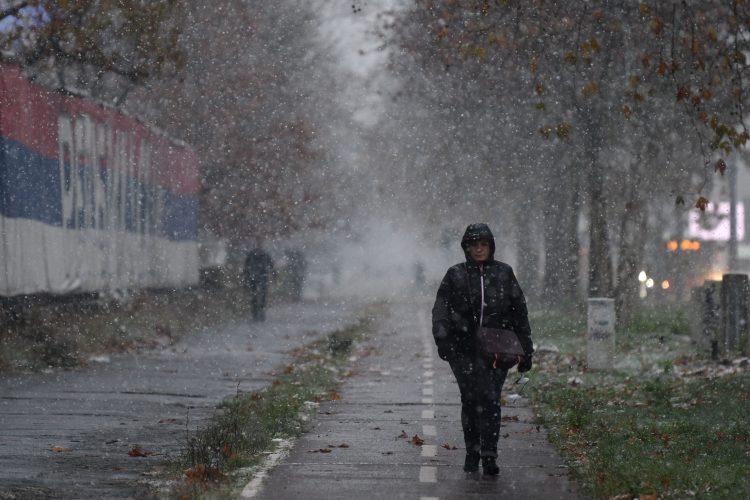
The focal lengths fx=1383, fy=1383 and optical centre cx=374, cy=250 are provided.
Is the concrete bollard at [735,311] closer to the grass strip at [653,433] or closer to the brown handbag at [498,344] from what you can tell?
the grass strip at [653,433]

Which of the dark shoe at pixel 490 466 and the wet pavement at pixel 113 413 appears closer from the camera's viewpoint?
the wet pavement at pixel 113 413

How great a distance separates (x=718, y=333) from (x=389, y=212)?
56.1 metres

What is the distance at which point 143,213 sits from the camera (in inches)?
1091

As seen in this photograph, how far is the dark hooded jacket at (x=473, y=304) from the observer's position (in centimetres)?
1036

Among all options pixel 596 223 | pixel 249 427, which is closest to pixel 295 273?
pixel 596 223

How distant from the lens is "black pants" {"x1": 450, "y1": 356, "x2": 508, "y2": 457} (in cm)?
1035

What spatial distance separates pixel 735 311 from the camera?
21.7 m

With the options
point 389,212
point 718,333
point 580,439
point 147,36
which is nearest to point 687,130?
point 718,333

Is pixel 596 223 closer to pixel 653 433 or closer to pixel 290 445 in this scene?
pixel 653 433

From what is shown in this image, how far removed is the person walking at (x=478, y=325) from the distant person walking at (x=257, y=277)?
25911 mm

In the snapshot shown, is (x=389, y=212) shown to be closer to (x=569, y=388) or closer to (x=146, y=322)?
(x=146, y=322)

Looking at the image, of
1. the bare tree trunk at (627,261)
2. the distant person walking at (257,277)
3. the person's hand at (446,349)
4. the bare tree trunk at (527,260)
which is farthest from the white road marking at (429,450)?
the bare tree trunk at (527,260)

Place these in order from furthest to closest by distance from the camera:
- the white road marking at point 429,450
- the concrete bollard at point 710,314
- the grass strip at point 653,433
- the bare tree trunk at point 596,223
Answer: the bare tree trunk at point 596,223, the concrete bollard at point 710,314, the white road marking at point 429,450, the grass strip at point 653,433

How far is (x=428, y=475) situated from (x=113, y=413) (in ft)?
17.6
